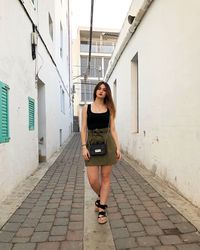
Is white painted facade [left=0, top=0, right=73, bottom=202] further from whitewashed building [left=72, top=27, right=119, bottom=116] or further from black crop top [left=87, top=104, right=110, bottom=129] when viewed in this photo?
whitewashed building [left=72, top=27, right=119, bottom=116]

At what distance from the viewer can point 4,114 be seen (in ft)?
15.8

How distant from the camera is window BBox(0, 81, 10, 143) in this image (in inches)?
181

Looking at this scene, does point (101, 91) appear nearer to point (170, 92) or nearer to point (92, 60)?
point (170, 92)

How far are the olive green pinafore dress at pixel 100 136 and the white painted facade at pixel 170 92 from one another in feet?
3.90

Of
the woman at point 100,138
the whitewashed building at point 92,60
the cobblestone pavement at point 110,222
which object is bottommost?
the cobblestone pavement at point 110,222

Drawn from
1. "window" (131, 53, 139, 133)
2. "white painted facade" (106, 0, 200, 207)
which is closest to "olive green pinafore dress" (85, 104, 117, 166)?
"white painted facade" (106, 0, 200, 207)

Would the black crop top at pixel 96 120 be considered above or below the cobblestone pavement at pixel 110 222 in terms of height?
above

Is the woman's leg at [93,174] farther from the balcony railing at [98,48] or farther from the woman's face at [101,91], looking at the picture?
the balcony railing at [98,48]

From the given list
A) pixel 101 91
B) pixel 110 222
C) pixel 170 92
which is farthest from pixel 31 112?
pixel 110 222

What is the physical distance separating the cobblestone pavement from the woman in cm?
41

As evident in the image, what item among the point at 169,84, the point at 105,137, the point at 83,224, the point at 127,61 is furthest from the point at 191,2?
the point at 127,61

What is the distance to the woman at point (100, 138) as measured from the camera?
12.8 ft

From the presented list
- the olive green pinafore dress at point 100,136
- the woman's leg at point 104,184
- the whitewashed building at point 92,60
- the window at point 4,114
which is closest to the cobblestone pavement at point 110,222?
the woman's leg at point 104,184

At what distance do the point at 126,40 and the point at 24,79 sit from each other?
4395 millimetres
